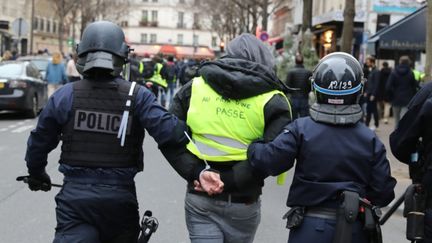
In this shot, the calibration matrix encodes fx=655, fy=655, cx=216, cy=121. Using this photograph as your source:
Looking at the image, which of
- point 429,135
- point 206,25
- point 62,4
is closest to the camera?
point 429,135

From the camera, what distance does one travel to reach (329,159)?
126 inches

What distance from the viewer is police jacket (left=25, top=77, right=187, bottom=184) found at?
10.9ft

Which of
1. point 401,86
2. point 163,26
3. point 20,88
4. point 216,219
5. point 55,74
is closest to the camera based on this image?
point 216,219

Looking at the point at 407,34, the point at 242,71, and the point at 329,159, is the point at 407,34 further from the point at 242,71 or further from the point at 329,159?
the point at 329,159

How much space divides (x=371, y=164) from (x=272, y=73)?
2.42 feet

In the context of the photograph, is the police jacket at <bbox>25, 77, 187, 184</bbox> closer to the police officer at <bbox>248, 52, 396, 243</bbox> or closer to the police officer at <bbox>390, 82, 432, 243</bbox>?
the police officer at <bbox>248, 52, 396, 243</bbox>

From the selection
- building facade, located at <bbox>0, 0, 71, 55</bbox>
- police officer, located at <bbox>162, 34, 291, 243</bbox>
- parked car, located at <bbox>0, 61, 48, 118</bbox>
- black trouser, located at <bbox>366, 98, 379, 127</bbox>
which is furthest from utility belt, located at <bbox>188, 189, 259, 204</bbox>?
building facade, located at <bbox>0, 0, 71, 55</bbox>

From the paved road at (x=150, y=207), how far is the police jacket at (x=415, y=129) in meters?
2.43

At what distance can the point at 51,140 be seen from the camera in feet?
11.3

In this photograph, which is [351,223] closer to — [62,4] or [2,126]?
[2,126]

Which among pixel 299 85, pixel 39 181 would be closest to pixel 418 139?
pixel 39 181

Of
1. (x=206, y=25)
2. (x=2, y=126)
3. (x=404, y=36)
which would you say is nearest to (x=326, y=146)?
(x=2, y=126)

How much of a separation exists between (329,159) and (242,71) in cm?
66

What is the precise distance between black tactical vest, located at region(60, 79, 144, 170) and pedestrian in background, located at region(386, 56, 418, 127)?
468 inches
